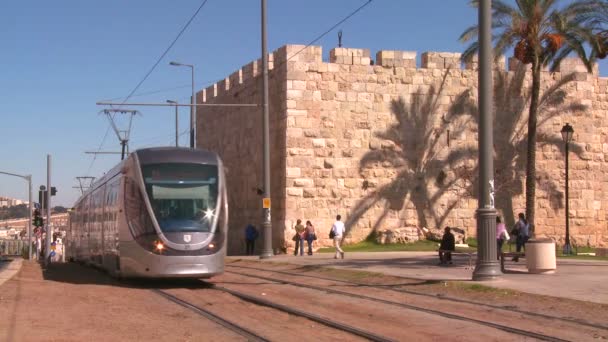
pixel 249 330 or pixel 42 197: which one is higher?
pixel 42 197

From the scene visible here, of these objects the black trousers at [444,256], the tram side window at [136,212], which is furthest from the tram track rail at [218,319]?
the black trousers at [444,256]

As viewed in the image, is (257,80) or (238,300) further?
(257,80)

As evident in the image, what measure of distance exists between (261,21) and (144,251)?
46.1 ft

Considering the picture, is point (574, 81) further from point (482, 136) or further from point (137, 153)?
point (137, 153)

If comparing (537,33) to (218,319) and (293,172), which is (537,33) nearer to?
(293,172)

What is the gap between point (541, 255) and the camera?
18.7 meters

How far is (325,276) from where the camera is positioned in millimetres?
21156

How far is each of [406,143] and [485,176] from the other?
16837 millimetres

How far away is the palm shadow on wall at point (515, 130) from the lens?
35031 millimetres

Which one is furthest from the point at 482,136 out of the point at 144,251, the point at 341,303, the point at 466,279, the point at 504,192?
the point at 504,192

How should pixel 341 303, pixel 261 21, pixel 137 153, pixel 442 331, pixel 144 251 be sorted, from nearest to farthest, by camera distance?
pixel 442 331, pixel 341 303, pixel 144 251, pixel 137 153, pixel 261 21

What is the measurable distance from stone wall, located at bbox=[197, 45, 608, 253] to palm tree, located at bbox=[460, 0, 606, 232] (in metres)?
3.24

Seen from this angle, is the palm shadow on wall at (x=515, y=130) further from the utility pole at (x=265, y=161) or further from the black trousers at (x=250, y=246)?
the black trousers at (x=250, y=246)

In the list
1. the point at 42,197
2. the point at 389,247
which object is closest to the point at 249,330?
the point at 389,247
